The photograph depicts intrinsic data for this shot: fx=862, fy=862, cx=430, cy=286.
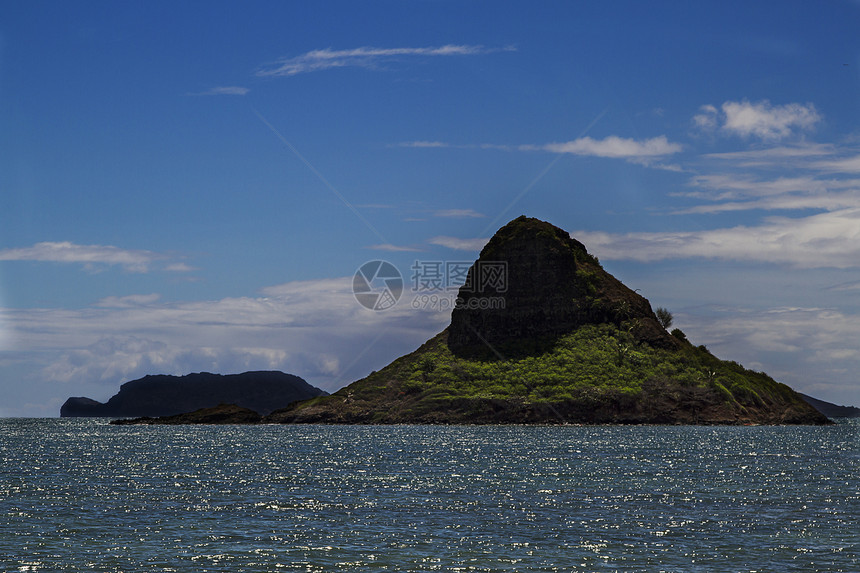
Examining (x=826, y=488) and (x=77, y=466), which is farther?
(x=77, y=466)

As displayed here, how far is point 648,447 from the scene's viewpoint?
355ft

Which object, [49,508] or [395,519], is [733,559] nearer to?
[395,519]

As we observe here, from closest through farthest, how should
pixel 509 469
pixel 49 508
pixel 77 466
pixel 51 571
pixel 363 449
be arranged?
pixel 51 571
pixel 49 508
pixel 509 469
pixel 77 466
pixel 363 449

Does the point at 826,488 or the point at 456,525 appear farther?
the point at 826,488

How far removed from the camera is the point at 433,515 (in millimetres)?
45875

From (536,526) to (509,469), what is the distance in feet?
107

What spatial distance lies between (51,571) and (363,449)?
76.0m

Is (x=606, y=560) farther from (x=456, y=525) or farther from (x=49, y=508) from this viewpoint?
(x=49, y=508)

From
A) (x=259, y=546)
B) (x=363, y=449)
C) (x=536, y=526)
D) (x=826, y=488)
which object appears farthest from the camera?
(x=363, y=449)

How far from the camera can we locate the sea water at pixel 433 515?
34.2 meters

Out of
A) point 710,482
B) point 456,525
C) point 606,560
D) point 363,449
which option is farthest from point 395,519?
point 363,449

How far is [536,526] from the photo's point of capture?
1656 inches

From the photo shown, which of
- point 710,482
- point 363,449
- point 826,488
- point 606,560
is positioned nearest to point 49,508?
point 606,560

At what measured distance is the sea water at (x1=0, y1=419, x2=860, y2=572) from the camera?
34156 millimetres
